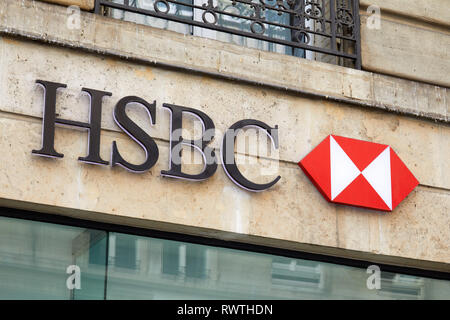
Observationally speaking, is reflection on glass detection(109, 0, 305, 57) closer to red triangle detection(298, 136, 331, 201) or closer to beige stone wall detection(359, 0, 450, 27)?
beige stone wall detection(359, 0, 450, 27)

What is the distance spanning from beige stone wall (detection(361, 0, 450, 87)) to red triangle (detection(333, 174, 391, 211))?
130cm

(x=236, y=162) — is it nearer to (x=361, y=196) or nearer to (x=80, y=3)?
(x=361, y=196)

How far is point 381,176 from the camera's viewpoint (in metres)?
9.40

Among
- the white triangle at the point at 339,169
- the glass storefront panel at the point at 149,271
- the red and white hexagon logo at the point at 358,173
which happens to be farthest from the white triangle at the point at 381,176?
the glass storefront panel at the point at 149,271

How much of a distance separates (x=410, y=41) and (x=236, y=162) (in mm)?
2532

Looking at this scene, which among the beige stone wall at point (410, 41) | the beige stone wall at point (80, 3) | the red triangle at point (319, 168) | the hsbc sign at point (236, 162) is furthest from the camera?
the beige stone wall at point (410, 41)

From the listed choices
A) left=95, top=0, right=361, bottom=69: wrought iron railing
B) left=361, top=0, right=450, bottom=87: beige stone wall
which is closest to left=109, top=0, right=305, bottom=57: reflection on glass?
left=95, top=0, right=361, bottom=69: wrought iron railing

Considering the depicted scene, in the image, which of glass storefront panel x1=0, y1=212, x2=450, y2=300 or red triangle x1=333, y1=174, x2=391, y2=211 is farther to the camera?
red triangle x1=333, y1=174, x2=391, y2=211

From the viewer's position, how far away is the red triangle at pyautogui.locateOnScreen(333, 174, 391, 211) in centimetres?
917

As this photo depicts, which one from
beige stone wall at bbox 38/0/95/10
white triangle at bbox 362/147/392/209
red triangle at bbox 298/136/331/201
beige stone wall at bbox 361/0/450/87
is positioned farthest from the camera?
beige stone wall at bbox 361/0/450/87

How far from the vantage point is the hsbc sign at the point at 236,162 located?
8328mm

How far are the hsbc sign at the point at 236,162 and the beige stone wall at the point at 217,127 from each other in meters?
0.07

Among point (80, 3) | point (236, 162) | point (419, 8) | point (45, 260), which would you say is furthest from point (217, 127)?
point (419, 8)

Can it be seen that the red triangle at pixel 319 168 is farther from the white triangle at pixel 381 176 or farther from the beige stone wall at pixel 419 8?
the beige stone wall at pixel 419 8
